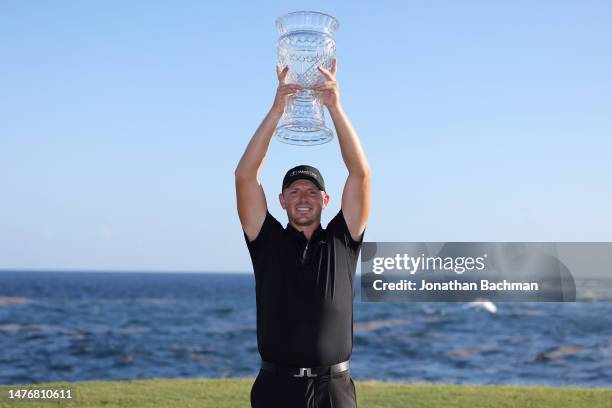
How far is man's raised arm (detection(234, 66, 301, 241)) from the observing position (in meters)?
4.38

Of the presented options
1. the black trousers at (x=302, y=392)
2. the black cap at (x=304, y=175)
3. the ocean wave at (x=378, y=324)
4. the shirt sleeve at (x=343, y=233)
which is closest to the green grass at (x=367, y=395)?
the black trousers at (x=302, y=392)

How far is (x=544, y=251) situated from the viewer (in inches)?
1128

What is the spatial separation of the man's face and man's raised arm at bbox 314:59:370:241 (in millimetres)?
197

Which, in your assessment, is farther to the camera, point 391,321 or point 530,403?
point 391,321

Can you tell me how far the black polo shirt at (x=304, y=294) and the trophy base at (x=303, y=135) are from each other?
751mm

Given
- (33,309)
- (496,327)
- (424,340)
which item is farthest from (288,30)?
(33,309)

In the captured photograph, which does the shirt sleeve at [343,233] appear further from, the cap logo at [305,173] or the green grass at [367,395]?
the green grass at [367,395]

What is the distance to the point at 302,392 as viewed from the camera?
13.8 ft

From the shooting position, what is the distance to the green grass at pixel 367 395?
994 centimetres

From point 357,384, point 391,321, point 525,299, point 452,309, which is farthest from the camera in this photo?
point 525,299

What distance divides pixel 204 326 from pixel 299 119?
1900 inches

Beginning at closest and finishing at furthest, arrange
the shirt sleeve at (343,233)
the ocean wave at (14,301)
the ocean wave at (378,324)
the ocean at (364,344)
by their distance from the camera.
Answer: the shirt sleeve at (343,233), the ocean at (364,344), the ocean wave at (378,324), the ocean wave at (14,301)

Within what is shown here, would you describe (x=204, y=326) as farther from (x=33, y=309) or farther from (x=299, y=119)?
(x=299, y=119)

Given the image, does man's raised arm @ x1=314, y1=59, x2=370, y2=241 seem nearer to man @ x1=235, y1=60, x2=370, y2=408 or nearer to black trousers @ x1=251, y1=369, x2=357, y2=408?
man @ x1=235, y1=60, x2=370, y2=408
